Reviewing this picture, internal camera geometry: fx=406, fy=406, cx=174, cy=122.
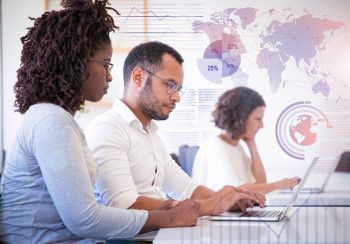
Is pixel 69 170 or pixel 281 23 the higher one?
pixel 281 23

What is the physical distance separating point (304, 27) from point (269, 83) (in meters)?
0.28

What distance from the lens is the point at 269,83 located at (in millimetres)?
1851

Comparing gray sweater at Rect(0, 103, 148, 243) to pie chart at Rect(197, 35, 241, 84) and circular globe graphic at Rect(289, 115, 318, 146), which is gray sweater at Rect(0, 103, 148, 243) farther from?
circular globe graphic at Rect(289, 115, 318, 146)

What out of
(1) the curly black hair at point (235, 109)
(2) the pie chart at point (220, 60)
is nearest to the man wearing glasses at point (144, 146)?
(2) the pie chart at point (220, 60)

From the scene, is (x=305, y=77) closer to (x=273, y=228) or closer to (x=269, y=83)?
(x=269, y=83)

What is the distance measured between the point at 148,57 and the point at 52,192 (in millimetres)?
850

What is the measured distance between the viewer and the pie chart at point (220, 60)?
5.76ft

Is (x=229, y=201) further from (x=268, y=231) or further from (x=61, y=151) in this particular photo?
(x=61, y=151)

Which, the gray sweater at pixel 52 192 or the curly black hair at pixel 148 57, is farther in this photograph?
the curly black hair at pixel 148 57

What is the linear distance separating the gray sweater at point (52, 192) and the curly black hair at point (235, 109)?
96 centimetres

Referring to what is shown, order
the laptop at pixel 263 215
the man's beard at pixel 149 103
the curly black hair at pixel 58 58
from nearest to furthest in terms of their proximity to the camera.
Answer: the curly black hair at pixel 58 58, the laptop at pixel 263 215, the man's beard at pixel 149 103

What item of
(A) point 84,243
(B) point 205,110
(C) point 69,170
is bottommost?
(A) point 84,243

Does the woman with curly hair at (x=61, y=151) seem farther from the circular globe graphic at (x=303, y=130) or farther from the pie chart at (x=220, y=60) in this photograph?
the circular globe graphic at (x=303, y=130)

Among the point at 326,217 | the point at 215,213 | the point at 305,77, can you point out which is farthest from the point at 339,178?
the point at 215,213
